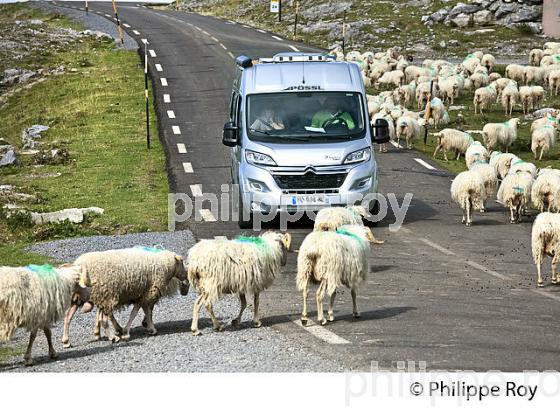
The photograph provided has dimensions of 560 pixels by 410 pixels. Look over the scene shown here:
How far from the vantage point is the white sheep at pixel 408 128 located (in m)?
32.1

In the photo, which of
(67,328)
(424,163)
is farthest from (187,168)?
(67,328)

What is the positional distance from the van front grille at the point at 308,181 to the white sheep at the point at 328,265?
266 inches

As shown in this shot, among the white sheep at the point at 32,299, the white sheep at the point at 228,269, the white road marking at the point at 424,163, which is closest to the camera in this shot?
the white sheep at the point at 32,299

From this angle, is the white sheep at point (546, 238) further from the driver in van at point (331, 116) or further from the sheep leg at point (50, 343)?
the sheep leg at point (50, 343)

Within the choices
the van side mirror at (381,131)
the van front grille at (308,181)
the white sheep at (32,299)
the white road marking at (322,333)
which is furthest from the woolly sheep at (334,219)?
the white sheep at (32,299)

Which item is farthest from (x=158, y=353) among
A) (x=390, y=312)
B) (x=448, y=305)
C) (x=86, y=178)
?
(x=86, y=178)

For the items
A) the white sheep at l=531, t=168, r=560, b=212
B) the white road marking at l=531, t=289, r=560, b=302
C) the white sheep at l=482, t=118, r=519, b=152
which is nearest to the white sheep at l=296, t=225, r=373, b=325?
the white road marking at l=531, t=289, r=560, b=302

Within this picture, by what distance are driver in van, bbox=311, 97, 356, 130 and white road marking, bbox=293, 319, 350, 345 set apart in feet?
26.4

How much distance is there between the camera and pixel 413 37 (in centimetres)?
5894

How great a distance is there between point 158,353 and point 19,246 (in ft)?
27.9

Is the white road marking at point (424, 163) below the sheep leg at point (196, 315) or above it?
above

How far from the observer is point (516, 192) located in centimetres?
2206

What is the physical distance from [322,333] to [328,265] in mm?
882

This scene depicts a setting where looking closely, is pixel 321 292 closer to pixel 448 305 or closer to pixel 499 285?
pixel 448 305
